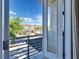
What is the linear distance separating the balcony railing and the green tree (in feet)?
0.36

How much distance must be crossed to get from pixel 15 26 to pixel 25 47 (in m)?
0.52

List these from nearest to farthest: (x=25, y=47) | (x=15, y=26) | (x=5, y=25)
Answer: (x=5, y=25)
(x=15, y=26)
(x=25, y=47)

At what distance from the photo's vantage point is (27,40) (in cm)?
258

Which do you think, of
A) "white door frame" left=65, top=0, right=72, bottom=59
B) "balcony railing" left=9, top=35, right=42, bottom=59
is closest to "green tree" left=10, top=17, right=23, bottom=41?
"balcony railing" left=9, top=35, right=42, bottom=59

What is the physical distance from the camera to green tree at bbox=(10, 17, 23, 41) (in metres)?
2.07

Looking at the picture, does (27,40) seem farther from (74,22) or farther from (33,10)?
(74,22)

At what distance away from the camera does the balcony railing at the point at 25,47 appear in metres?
2.24

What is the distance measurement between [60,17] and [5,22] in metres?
1.74

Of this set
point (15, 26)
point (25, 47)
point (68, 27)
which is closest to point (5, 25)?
point (15, 26)

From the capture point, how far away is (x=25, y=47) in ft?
8.47

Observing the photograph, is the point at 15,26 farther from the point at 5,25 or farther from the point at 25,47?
the point at 25,47

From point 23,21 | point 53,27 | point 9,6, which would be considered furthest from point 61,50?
point 9,6

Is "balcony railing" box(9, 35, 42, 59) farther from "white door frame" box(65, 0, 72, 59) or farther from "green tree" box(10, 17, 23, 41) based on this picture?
"white door frame" box(65, 0, 72, 59)

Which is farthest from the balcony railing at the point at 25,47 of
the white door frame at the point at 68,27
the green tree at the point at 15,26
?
the white door frame at the point at 68,27
